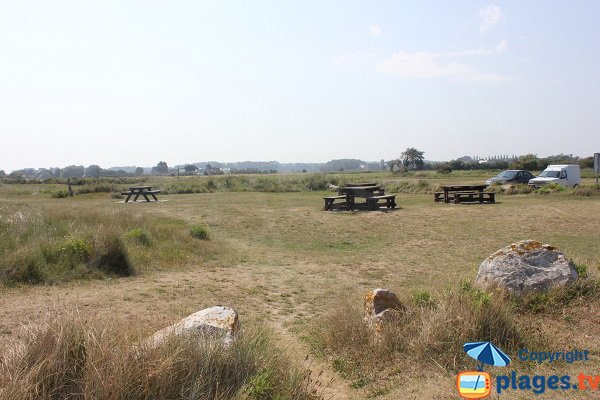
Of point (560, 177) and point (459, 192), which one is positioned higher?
point (560, 177)

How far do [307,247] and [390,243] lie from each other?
2.13 metres

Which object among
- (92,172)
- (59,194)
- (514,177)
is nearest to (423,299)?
(514,177)

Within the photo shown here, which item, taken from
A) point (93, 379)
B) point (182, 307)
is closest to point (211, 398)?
point (93, 379)

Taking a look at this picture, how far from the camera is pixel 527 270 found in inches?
219

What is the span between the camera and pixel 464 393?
119 inches

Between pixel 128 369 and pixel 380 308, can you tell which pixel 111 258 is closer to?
pixel 380 308

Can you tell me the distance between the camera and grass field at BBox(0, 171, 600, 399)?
4055mm

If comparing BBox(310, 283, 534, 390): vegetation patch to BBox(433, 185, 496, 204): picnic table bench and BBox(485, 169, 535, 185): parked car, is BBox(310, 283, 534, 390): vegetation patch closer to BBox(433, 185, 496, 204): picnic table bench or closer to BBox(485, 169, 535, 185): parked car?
BBox(433, 185, 496, 204): picnic table bench

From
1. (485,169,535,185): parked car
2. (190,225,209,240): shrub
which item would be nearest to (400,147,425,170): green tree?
(485,169,535,185): parked car

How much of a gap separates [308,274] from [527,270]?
395 cm

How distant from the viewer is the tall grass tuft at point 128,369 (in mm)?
2697

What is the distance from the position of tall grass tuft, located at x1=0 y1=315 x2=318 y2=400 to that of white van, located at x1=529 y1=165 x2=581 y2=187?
25.5m

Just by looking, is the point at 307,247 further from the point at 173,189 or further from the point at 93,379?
the point at 173,189

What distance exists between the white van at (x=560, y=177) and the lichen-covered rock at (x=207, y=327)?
24.9 m
